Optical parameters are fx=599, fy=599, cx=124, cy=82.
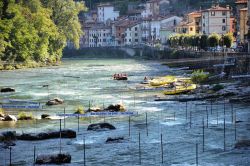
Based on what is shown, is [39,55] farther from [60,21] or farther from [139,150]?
[139,150]

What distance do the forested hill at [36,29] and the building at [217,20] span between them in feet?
89.6

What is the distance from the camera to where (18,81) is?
6981 cm

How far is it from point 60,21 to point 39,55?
1330 cm

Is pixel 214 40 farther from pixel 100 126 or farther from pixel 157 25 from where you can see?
pixel 157 25

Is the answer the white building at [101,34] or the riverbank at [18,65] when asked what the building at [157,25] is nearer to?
the white building at [101,34]

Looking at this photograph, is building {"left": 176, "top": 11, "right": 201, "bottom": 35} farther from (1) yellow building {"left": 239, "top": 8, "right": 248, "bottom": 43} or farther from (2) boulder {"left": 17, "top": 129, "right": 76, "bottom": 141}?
(2) boulder {"left": 17, "top": 129, "right": 76, "bottom": 141}

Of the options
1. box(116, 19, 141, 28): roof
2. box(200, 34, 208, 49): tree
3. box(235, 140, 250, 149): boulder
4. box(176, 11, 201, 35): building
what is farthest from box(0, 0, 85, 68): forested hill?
box(235, 140, 250, 149): boulder

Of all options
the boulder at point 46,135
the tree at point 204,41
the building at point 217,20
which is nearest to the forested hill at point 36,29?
the tree at point 204,41

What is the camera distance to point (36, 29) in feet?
336

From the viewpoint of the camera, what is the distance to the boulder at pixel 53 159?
26014 mm

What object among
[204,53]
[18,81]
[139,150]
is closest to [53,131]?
[139,150]

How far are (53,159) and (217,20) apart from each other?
102 m

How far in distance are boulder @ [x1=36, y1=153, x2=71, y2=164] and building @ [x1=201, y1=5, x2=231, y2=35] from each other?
330 ft

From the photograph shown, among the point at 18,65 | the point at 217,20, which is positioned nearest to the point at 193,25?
the point at 217,20
